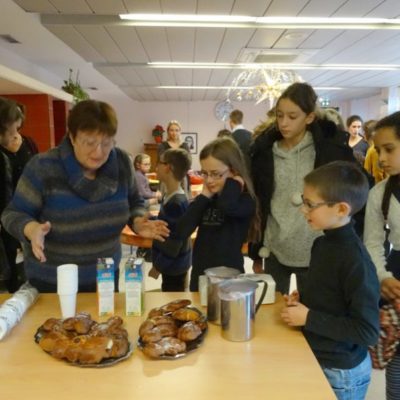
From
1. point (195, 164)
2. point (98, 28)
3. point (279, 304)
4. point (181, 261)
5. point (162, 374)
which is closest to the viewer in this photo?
point (162, 374)

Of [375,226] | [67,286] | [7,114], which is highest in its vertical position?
[7,114]

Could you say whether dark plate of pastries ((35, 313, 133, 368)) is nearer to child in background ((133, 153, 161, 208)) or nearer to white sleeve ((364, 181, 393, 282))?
white sleeve ((364, 181, 393, 282))

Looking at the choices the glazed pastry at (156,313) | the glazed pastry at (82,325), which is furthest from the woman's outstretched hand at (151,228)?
the glazed pastry at (82,325)

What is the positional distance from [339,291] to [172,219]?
108 cm

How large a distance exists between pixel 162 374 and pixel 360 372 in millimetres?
553

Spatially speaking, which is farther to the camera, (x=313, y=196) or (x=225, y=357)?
(x=313, y=196)

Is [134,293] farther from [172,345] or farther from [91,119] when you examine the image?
[91,119]

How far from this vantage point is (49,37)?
168 inches

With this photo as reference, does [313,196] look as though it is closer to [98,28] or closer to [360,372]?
[360,372]

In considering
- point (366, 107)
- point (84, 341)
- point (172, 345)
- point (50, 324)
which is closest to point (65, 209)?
point (50, 324)

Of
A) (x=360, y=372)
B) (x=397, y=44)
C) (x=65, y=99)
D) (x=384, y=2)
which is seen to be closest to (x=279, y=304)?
(x=360, y=372)

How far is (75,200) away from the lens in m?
1.38

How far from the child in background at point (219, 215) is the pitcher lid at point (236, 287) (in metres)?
0.44

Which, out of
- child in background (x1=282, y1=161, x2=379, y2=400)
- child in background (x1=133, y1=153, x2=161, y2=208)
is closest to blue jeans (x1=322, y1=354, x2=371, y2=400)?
child in background (x1=282, y1=161, x2=379, y2=400)
